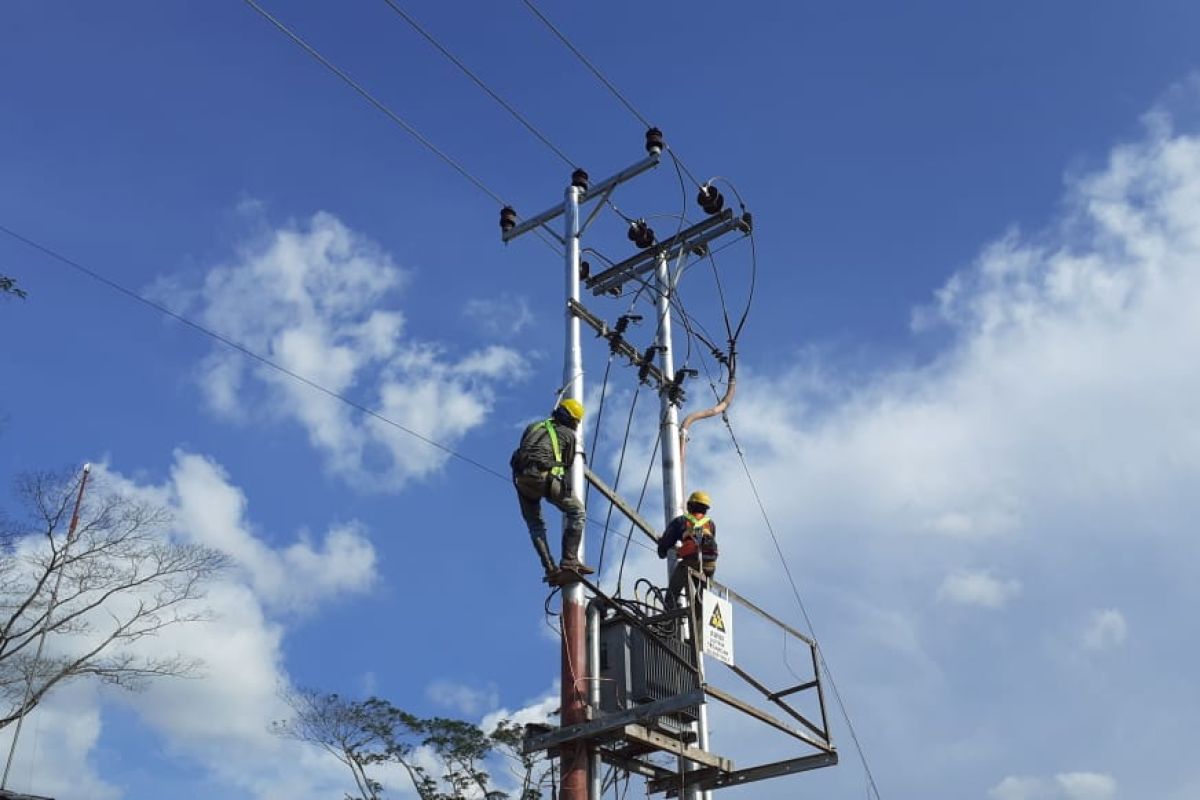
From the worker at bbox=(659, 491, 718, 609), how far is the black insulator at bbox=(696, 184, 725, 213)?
3.96 metres

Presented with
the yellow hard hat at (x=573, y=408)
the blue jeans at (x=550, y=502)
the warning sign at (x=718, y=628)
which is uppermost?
the yellow hard hat at (x=573, y=408)

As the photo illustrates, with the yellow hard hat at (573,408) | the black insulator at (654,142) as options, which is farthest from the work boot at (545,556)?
the black insulator at (654,142)

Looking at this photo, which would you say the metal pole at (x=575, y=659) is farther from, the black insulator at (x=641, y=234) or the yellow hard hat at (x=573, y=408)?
the black insulator at (x=641, y=234)

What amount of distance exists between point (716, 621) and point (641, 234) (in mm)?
5713

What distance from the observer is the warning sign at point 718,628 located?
1009 centimetres

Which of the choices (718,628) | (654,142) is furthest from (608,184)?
(718,628)

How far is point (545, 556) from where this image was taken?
991cm

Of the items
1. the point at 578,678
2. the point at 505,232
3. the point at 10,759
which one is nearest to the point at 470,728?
the point at 10,759

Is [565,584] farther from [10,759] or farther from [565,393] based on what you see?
[10,759]

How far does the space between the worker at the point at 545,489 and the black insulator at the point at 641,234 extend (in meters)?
4.75

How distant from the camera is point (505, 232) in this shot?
44.4 feet

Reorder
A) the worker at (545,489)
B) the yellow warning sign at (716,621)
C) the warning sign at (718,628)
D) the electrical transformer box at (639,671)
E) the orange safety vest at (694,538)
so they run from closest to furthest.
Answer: the electrical transformer box at (639,671) → the worker at (545,489) → the warning sign at (718,628) → the yellow warning sign at (716,621) → the orange safety vest at (694,538)

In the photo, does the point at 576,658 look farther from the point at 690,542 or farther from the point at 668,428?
the point at 668,428

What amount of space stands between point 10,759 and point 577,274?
1928 centimetres
